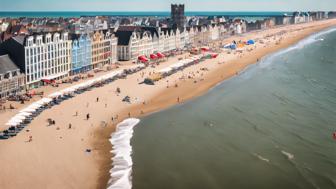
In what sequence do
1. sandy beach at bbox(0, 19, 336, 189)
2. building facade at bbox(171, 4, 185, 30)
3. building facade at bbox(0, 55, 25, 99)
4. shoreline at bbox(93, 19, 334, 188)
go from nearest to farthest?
sandy beach at bbox(0, 19, 336, 189) < shoreline at bbox(93, 19, 334, 188) < building facade at bbox(0, 55, 25, 99) < building facade at bbox(171, 4, 185, 30)

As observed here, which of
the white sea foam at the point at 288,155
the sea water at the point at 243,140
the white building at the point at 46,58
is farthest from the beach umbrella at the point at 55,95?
the white sea foam at the point at 288,155

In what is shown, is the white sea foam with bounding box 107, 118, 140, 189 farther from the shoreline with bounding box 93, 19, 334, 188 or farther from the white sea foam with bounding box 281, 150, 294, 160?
the white sea foam with bounding box 281, 150, 294, 160

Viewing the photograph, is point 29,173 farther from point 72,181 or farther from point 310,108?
point 310,108

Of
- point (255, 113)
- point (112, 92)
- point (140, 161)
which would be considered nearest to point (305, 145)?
point (255, 113)

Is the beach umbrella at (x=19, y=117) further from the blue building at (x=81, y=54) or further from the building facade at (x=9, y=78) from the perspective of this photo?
the blue building at (x=81, y=54)

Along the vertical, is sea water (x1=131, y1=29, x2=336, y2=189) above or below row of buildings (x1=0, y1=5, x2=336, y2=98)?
below

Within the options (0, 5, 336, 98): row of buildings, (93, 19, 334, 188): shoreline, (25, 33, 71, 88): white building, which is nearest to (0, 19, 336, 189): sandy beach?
(93, 19, 334, 188): shoreline
